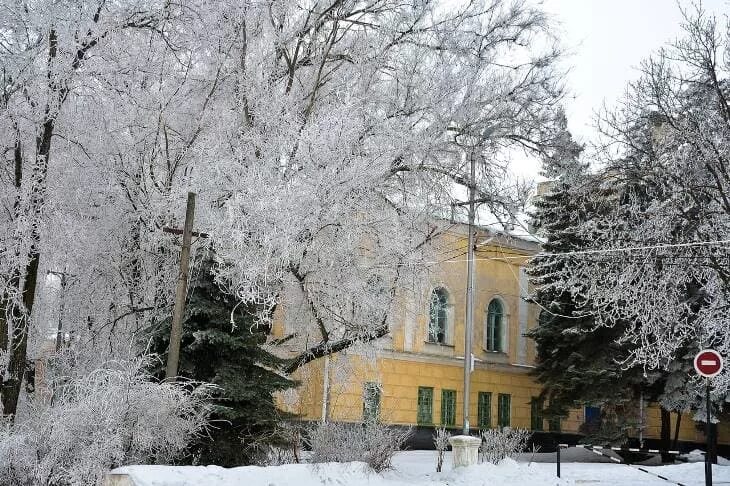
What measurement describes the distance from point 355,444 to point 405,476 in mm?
1182

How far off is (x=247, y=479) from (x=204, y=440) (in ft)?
15.0

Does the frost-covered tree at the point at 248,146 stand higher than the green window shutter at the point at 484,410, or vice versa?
the frost-covered tree at the point at 248,146

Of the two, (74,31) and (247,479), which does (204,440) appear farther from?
(74,31)

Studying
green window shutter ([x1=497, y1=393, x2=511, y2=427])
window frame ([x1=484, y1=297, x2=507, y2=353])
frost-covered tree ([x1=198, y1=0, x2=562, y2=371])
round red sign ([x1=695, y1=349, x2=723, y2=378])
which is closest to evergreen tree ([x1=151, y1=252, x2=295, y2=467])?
frost-covered tree ([x1=198, y1=0, x2=562, y2=371])

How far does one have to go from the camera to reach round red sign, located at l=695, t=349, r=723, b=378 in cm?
1531

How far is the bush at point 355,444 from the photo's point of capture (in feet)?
52.3

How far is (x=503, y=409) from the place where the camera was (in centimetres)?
3669

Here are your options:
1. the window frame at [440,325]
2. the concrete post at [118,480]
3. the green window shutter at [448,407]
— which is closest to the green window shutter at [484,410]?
the green window shutter at [448,407]

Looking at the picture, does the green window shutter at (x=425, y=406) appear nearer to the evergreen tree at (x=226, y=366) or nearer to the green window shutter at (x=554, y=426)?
the green window shutter at (x=554, y=426)

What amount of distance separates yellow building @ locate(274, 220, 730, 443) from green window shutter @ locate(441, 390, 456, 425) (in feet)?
0.13

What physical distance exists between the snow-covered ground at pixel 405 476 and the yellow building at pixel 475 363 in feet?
25.7

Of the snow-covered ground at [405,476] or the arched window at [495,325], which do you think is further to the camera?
the arched window at [495,325]

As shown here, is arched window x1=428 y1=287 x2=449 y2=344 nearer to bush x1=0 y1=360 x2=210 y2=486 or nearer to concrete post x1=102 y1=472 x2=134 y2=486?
bush x1=0 y1=360 x2=210 y2=486

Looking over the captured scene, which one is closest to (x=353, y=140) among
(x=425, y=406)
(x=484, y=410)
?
(x=425, y=406)
